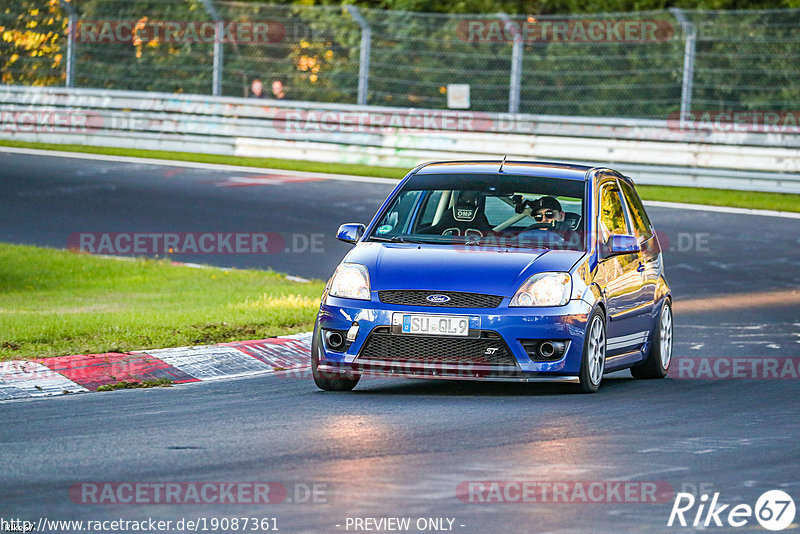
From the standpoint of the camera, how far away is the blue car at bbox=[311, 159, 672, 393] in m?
9.31

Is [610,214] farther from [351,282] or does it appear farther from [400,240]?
[351,282]

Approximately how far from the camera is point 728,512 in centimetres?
639

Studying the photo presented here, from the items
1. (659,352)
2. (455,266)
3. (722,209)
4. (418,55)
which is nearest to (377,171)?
(418,55)

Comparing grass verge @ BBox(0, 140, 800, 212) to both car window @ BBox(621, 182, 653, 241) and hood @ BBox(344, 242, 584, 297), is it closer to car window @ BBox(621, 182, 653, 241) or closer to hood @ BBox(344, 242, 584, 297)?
car window @ BBox(621, 182, 653, 241)

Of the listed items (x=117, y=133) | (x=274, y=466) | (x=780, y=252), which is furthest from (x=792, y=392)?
(x=117, y=133)

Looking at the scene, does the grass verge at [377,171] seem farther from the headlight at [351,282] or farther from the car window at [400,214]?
the headlight at [351,282]

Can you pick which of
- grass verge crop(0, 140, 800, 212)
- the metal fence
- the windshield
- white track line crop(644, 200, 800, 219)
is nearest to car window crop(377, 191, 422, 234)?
the windshield

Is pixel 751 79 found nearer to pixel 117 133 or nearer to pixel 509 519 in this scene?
pixel 117 133

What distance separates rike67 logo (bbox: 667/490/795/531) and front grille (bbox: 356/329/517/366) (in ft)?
8.91

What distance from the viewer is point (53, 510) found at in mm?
6289

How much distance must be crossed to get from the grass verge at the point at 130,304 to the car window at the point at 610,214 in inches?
117

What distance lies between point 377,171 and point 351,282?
17.0 meters

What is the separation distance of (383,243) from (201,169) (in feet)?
54.8

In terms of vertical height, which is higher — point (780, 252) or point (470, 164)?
point (470, 164)
